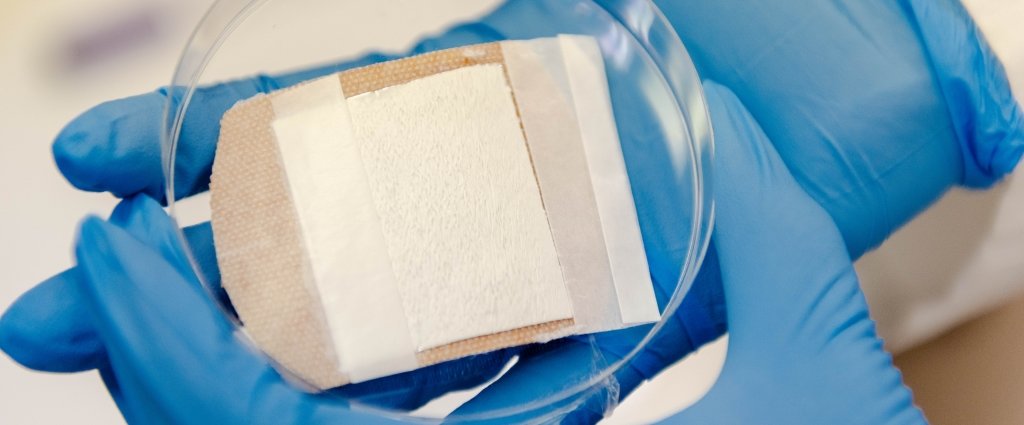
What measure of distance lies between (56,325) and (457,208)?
387 millimetres

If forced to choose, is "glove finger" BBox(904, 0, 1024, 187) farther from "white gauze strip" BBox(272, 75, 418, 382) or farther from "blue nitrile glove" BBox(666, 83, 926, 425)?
"white gauze strip" BBox(272, 75, 418, 382)

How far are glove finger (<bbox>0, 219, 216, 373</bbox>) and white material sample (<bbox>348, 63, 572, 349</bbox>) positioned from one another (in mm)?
203

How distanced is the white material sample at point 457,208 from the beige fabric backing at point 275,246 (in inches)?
0.6

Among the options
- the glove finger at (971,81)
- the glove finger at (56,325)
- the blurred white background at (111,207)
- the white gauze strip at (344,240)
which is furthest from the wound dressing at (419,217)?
the glove finger at (971,81)

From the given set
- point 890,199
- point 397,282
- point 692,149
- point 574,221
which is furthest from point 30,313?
point 890,199

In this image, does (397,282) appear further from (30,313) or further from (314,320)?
(30,313)

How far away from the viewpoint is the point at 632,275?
0.66 metres

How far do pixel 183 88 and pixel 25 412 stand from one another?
1.91 feet

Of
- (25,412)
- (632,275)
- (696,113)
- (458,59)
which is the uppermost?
(458,59)

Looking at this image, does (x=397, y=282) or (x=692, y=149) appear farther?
(x=692, y=149)

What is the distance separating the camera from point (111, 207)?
3.51ft

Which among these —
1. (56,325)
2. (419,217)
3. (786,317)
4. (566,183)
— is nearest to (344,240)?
(419,217)

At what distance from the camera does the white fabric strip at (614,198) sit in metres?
0.66

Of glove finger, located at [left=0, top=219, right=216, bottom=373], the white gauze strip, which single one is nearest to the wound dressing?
the white gauze strip
